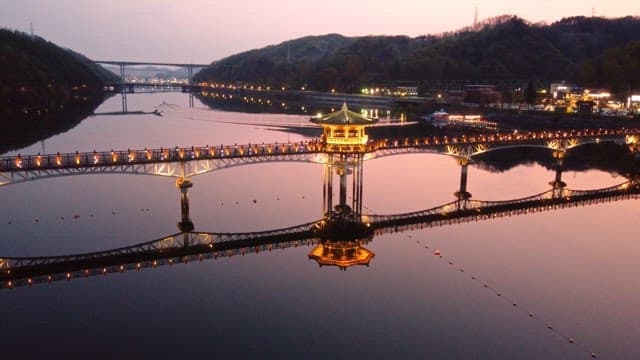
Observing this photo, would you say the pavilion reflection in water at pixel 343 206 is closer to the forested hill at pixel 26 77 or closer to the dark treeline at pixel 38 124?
the dark treeline at pixel 38 124

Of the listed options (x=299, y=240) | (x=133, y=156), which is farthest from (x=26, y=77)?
(x=299, y=240)

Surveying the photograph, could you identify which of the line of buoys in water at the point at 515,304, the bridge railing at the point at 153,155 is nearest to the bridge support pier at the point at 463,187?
the bridge railing at the point at 153,155

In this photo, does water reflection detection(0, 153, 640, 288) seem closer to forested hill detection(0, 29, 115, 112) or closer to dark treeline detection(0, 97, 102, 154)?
dark treeline detection(0, 97, 102, 154)

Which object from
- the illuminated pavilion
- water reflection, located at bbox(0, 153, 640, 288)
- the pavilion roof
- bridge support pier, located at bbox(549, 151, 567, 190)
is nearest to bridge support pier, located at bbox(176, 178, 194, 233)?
water reflection, located at bbox(0, 153, 640, 288)

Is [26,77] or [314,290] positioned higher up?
[26,77]

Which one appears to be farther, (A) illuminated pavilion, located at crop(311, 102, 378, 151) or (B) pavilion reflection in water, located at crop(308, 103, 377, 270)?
(A) illuminated pavilion, located at crop(311, 102, 378, 151)

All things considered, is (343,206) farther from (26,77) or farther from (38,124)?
(26,77)

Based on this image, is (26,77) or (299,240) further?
(26,77)

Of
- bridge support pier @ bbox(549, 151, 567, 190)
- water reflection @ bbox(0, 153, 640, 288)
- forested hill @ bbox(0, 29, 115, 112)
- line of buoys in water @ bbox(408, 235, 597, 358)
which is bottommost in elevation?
line of buoys in water @ bbox(408, 235, 597, 358)

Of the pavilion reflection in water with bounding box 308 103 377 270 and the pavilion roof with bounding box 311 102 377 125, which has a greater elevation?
the pavilion roof with bounding box 311 102 377 125

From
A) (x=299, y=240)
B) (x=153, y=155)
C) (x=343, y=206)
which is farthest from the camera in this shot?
(x=343, y=206)
